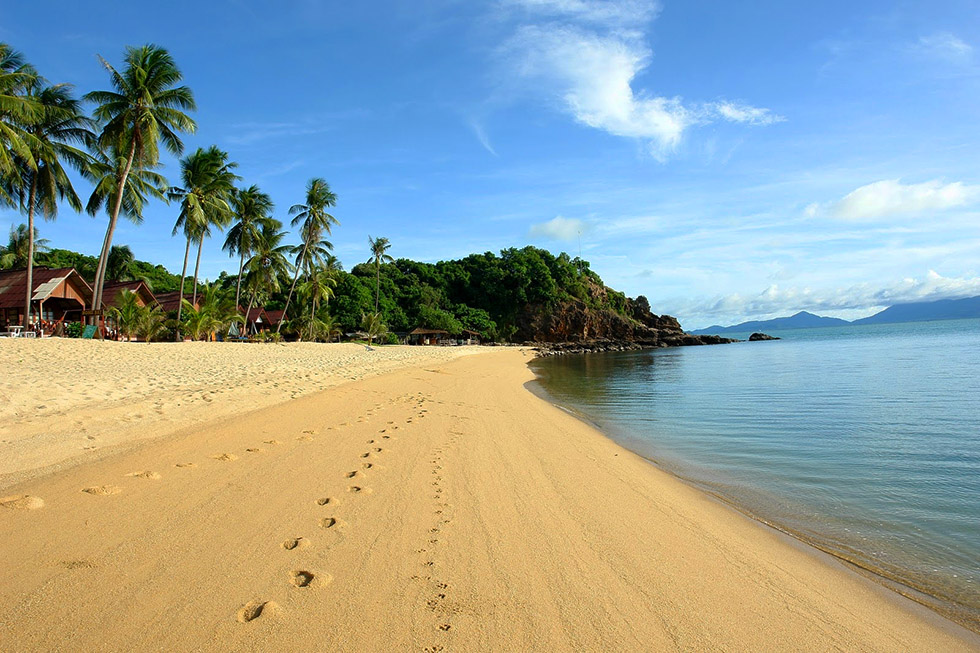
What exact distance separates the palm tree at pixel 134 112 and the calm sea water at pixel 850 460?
20.8 meters

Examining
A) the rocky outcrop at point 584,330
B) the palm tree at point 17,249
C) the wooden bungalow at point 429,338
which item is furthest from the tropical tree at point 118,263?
the rocky outcrop at point 584,330

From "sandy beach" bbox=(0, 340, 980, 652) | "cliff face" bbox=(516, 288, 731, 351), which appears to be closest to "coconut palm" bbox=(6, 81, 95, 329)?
"sandy beach" bbox=(0, 340, 980, 652)

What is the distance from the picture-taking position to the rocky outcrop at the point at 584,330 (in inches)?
2633

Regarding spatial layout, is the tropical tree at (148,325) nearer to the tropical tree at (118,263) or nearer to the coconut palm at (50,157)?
the coconut palm at (50,157)

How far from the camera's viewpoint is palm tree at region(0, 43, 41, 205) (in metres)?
14.3

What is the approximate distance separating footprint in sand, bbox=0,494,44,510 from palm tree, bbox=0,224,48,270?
145ft

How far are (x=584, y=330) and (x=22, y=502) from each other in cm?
6728

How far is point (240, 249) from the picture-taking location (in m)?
31.9

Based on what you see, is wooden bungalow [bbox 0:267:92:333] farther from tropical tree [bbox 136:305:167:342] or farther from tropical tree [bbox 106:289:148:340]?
tropical tree [bbox 136:305:167:342]

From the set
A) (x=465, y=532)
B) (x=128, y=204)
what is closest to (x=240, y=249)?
(x=128, y=204)

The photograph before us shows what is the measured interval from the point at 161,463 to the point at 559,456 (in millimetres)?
4616

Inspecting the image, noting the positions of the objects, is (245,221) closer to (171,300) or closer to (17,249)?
(171,300)

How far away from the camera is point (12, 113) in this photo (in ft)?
56.4

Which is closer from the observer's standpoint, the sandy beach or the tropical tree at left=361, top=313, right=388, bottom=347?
the sandy beach
